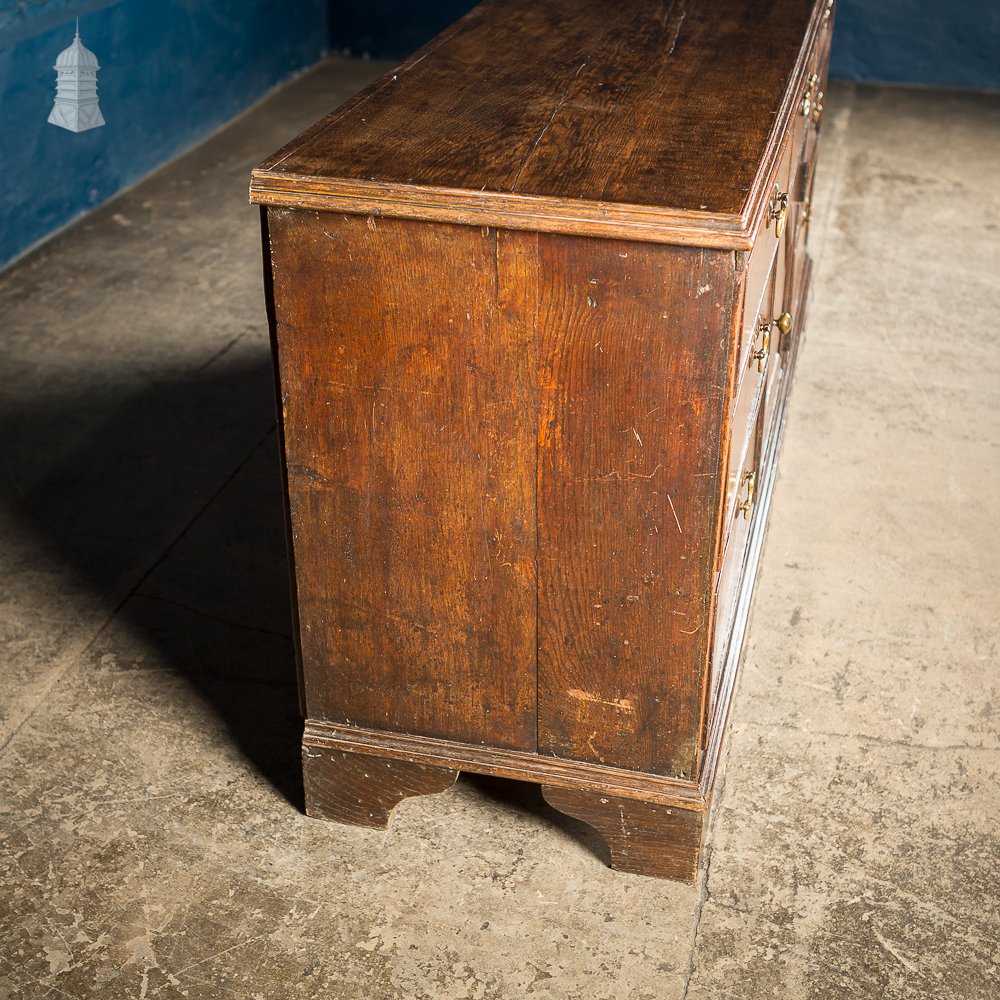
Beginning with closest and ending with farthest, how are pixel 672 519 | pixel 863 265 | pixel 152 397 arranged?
pixel 672 519, pixel 152 397, pixel 863 265

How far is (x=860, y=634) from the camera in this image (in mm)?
2795

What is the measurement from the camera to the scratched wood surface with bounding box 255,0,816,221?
1.75 meters

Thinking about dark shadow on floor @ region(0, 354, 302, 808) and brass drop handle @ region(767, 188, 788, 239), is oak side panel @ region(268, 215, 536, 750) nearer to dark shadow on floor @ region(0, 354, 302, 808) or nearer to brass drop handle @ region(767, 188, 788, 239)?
dark shadow on floor @ region(0, 354, 302, 808)

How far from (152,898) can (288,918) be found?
0.23 meters

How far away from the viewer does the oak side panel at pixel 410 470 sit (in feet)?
5.82

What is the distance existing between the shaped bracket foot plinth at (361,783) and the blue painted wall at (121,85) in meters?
3.21

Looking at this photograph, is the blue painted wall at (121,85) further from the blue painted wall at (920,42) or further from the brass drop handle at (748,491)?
the brass drop handle at (748,491)

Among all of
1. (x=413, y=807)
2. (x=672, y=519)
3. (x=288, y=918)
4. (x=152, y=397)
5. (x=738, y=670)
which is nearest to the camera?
(x=672, y=519)

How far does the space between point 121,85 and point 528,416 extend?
13.9 ft

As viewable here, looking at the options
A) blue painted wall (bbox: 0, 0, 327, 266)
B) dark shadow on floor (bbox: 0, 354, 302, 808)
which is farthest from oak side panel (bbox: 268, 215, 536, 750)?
blue painted wall (bbox: 0, 0, 327, 266)

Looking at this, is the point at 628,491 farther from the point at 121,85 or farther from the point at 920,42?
the point at 920,42

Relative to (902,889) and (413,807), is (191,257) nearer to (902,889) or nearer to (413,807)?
(413,807)

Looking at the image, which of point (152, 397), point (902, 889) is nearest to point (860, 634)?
point (902, 889)

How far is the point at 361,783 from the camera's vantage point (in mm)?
2211
